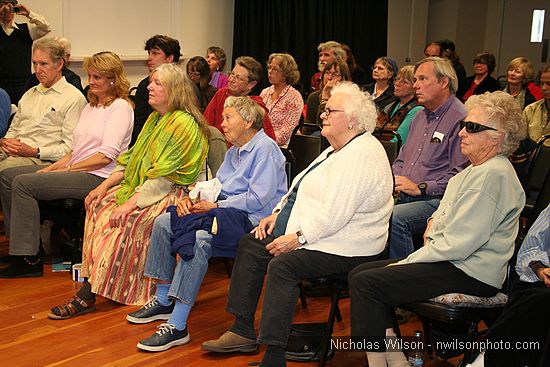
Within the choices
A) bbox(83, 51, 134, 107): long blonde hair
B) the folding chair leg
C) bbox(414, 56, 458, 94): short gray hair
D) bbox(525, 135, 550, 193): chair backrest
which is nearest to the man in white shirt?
bbox(83, 51, 134, 107): long blonde hair

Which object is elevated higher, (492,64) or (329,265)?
(492,64)

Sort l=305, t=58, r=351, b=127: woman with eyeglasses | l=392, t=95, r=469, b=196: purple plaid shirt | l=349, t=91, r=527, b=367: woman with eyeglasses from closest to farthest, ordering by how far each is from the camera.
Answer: l=349, t=91, r=527, b=367: woman with eyeglasses < l=392, t=95, r=469, b=196: purple plaid shirt < l=305, t=58, r=351, b=127: woman with eyeglasses

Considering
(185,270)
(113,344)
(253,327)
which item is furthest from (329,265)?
(113,344)

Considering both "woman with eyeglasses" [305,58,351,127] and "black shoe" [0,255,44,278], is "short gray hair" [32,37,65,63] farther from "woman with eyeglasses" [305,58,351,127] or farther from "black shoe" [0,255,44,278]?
"woman with eyeglasses" [305,58,351,127]

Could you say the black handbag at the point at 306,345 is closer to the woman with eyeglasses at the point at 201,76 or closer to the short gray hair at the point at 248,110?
the short gray hair at the point at 248,110

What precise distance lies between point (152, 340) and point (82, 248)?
1117mm

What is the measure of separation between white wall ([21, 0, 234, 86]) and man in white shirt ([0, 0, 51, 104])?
25.5 inches

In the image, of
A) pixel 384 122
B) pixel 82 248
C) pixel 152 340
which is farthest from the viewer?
pixel 384 122

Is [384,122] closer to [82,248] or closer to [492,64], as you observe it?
[82,248]

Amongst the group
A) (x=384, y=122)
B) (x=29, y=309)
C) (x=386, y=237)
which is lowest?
(x=29, y=309)

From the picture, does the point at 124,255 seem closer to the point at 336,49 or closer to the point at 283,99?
the point at 283,99

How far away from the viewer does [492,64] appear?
7.50 m

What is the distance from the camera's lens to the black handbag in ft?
10.7

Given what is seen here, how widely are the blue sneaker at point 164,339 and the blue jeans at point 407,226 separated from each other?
1.05 m
